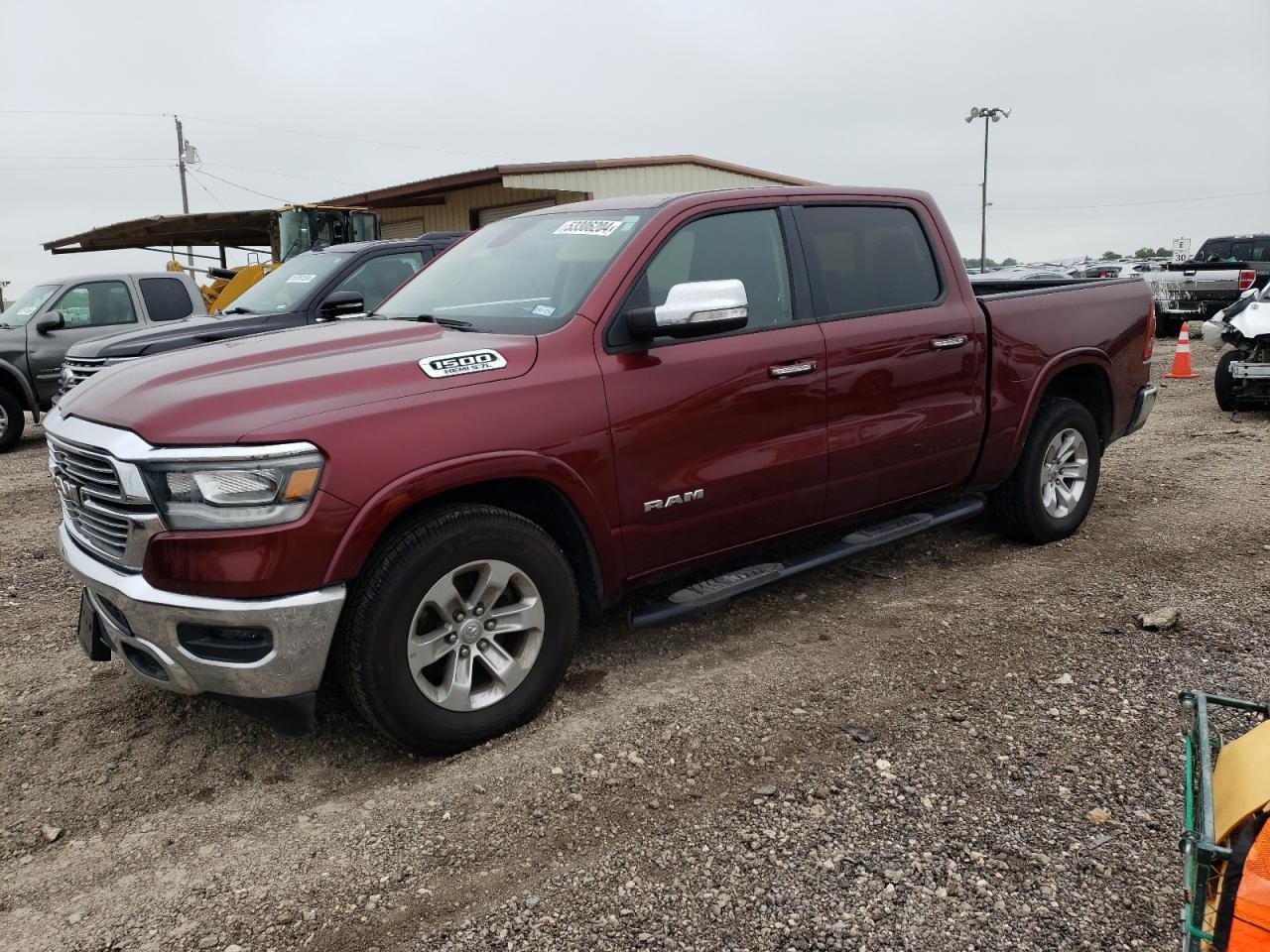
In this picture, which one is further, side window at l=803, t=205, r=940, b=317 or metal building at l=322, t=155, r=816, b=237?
metal building at l=322, t=155, r=816, b=237

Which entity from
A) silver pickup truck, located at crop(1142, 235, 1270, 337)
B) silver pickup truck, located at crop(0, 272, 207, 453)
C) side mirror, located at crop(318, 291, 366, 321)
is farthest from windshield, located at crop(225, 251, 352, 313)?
silver pickup truck, located at crop(1142, 235, 1270, 337)

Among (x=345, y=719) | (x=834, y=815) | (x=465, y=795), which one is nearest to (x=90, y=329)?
(x=345, y=719)

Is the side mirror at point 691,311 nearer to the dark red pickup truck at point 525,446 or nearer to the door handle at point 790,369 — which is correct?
the dark red pickup truck at point 525,446

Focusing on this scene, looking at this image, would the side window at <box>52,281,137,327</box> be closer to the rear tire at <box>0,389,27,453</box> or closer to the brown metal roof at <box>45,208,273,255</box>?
the rear tire at <box>0,389,27,453</box>

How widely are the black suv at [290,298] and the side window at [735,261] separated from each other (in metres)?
4.01

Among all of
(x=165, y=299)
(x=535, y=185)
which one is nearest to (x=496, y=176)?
(x=535, y=185)

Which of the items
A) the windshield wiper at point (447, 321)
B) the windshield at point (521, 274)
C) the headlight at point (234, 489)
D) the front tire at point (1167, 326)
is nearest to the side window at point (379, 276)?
the windshield at point (521, 274)

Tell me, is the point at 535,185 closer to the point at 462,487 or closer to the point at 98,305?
the point at 98,305

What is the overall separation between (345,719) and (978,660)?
99.1 inches

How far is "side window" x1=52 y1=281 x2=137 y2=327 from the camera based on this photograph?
10953 mm

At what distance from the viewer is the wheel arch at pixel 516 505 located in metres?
2.96

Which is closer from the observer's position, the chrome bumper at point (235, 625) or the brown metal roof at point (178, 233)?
the chrome bumper at point (235, 625)

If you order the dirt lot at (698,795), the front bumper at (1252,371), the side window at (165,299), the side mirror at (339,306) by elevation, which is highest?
the side window at (165,299)

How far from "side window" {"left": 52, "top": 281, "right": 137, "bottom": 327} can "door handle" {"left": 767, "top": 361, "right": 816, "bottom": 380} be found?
9480 millimetres
